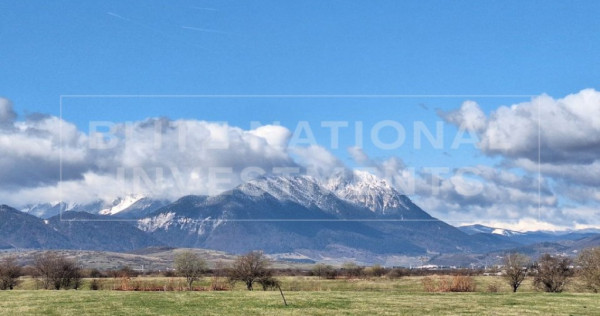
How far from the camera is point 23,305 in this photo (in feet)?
186

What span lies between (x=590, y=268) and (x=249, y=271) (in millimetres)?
51645

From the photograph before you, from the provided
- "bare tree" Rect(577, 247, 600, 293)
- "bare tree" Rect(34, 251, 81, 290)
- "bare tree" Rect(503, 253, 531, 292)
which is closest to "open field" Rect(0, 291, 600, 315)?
"bare tree" Rect(577, 247, 600, 293)

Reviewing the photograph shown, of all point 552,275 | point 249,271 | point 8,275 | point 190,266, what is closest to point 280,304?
point 552,275

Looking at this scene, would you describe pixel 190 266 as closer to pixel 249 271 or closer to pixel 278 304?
pixel 249 271

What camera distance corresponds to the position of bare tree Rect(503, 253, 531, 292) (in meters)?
111

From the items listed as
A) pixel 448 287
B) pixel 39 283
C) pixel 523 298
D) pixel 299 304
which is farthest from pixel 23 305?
pixel 39 283

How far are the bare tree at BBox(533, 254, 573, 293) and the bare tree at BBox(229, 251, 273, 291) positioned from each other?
4173 cm

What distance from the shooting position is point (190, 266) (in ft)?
509

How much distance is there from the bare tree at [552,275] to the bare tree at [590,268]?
2052mm

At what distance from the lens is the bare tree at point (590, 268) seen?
335 feet

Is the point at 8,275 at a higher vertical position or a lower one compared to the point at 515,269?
lower

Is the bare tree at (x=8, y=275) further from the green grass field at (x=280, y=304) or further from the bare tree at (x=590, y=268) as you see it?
the bare tree at (x=590, y=268)

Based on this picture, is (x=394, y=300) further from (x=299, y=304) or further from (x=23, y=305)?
(x=23, y=305)

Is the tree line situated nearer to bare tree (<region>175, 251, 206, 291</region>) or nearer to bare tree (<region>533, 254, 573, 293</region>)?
bare tree (<region>533, 254, 573, 293</region>)
